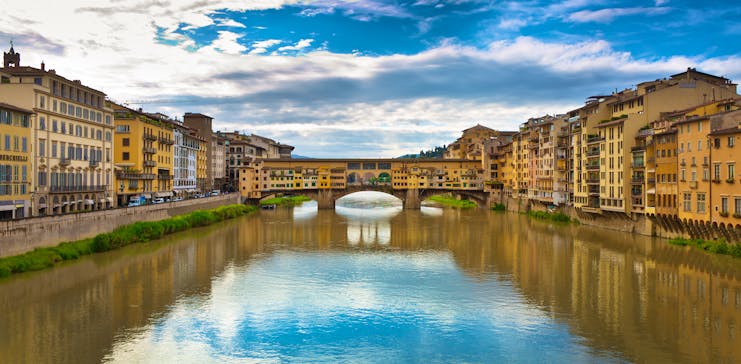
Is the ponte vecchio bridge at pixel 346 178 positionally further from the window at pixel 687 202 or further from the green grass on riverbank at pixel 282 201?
the window at pixel 687 202

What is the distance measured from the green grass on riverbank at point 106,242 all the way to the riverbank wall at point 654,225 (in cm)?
3127

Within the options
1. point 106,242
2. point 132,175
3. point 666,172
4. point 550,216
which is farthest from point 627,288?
point 132,175

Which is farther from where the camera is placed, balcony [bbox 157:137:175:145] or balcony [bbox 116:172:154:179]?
balcony [bbox 157:137:175:145]

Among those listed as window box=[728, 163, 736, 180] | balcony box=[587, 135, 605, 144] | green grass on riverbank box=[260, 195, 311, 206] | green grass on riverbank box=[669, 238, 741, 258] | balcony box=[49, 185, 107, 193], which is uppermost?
balcony box=[587, 135, 605, 144]

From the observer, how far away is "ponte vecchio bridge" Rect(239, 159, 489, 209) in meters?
72.9

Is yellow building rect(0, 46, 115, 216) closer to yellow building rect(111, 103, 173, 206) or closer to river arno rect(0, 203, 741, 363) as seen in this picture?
yellow building rect(111, 103, 173, 206)

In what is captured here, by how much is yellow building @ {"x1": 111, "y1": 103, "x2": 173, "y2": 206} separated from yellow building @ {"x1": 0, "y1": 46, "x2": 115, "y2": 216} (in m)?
4.39

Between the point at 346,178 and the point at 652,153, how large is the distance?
41.7m

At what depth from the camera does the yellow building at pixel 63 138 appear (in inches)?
1292

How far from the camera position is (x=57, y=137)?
35094 millimetres

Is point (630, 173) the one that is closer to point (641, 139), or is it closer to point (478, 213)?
point (641, 139)

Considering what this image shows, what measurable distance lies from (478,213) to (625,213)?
26.2 meters

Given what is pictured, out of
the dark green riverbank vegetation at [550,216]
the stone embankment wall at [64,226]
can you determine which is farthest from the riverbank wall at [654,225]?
the stone embankment wall at [64,226]

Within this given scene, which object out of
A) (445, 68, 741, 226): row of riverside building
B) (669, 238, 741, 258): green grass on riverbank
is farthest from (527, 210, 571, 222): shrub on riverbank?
(669, 238, 741, 258): green grass on riverbank
